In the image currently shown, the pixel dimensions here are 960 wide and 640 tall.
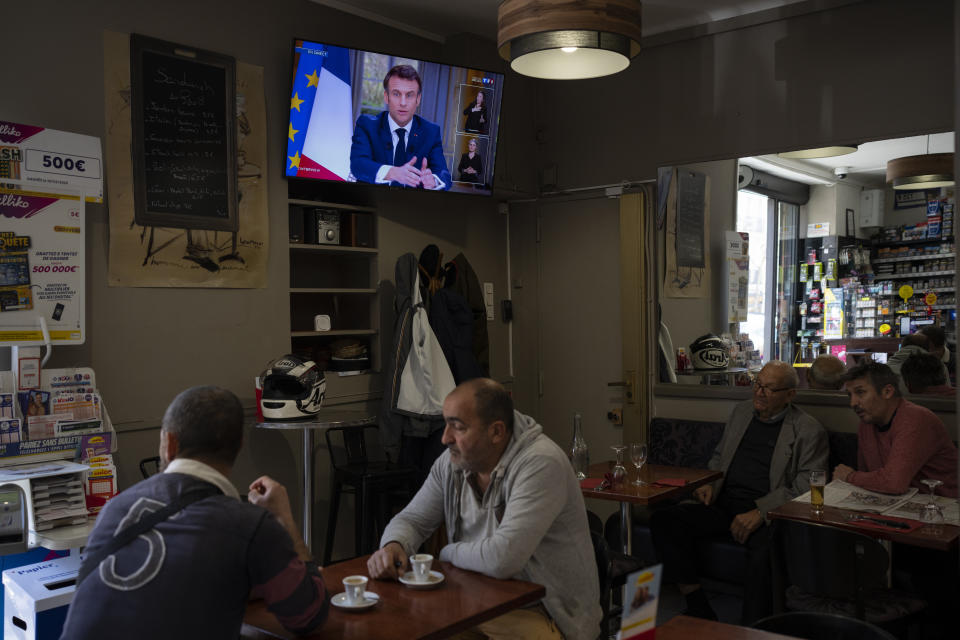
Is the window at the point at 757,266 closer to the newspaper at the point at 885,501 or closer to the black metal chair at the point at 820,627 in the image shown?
the newspaper at the point at 885,501

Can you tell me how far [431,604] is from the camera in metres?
2.20

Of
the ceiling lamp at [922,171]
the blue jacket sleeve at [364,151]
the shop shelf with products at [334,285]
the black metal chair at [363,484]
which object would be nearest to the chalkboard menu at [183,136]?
the shop shelf with products at [334,285]

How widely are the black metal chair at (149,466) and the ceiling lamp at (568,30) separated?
2524 millimetres

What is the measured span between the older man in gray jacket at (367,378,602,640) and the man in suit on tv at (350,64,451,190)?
2612 millimetres

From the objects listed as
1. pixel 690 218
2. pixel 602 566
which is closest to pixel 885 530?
pixel 602 566

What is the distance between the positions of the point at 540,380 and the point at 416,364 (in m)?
1.54

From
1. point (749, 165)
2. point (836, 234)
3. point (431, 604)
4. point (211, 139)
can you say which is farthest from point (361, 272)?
point (431, 604)

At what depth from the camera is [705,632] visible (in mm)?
2133

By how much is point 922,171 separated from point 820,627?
3403 millimetres

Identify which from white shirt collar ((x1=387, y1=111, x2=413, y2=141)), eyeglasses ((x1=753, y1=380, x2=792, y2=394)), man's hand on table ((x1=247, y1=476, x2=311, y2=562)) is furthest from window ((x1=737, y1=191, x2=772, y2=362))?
man's hand on table ((x1=247, y1=476, x2=311, y2=562))

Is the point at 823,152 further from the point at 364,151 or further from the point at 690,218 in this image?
the point at 364,151

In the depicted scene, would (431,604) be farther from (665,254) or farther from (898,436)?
(665,254)

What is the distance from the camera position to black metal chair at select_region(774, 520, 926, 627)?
10.0 feet

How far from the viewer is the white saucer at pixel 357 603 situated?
2.13 m
